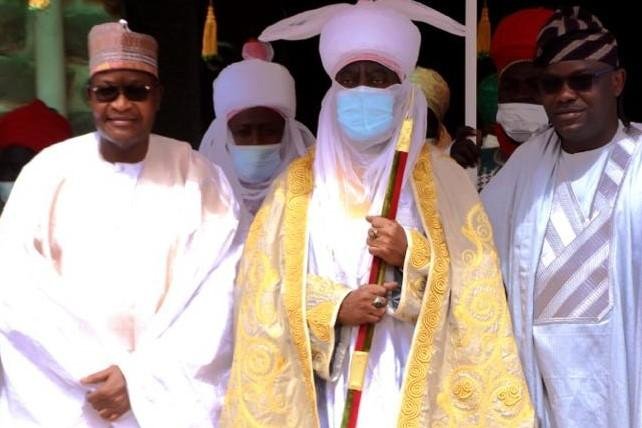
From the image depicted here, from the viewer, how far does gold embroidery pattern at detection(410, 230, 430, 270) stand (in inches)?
146

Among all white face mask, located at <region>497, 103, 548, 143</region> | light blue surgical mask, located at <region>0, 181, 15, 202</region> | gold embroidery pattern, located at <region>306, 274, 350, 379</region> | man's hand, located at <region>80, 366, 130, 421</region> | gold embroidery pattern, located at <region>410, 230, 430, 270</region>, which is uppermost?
white face mask, located at <region>497, 103, 548, 143</region>

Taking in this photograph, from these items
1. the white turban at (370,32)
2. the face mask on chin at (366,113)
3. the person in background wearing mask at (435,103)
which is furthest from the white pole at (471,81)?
the face mask on chin at (366,113)

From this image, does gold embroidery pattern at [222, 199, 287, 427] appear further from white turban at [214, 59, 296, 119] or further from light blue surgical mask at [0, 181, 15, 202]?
light blue surgical mask at [0, 181, 15, 202]

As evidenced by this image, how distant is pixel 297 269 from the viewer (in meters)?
3.77

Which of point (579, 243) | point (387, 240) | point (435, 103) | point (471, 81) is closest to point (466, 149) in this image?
point (435, 103)

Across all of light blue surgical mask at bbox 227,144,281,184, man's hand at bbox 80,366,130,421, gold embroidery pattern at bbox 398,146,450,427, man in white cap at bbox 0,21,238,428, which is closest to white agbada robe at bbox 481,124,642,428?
gold embroidery pattern at bbox 398,146,450,427

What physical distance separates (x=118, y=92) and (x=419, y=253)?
1.12 m

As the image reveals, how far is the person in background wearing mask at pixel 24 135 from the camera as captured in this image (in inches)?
194

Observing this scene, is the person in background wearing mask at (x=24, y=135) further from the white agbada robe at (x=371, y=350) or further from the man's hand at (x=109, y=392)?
the white agbada robe at (x=371, y=350)

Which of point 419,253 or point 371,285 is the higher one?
point 419,253

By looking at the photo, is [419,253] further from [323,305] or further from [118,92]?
[118,92]

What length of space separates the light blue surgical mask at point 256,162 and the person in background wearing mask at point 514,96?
0.97 m

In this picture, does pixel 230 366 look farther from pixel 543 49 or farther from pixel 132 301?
pixel 543 49

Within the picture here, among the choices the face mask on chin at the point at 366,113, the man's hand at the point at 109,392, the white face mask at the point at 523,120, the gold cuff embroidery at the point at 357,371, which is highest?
the white face mask at the point at 523,120
